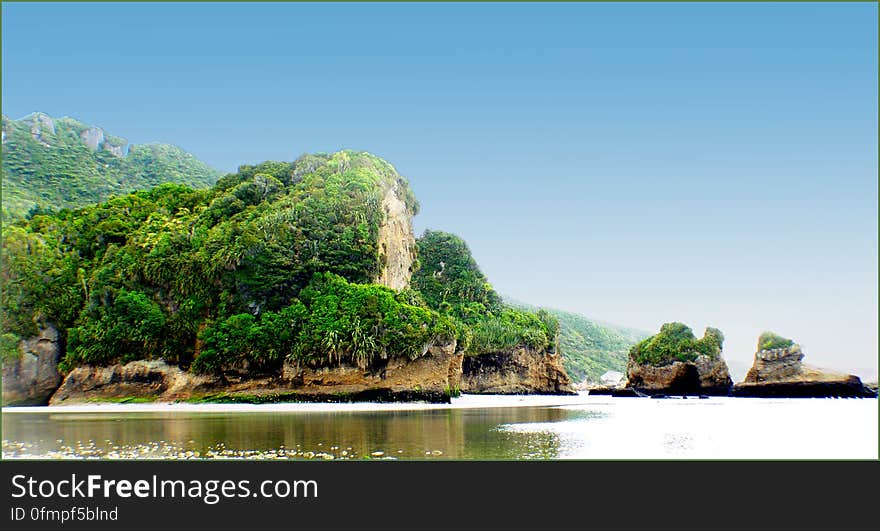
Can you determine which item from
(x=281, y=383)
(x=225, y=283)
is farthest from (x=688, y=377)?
(x=225, y=283)

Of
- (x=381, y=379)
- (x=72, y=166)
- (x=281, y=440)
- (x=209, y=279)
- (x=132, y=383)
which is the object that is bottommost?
(x=281, y=440)

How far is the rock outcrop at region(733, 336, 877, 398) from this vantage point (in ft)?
247

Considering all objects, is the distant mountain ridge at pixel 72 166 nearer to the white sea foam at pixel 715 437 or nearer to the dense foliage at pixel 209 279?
the dense foliage at pixel 209 279

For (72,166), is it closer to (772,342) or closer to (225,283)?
(225,283)

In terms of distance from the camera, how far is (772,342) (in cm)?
7894

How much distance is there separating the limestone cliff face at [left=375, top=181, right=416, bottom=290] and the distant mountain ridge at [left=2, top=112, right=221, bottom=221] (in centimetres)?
4316

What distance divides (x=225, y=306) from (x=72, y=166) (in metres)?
69.4

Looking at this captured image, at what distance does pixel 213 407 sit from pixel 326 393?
9.61 m

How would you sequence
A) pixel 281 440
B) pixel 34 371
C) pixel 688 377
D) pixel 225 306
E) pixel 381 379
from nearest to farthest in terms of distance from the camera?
pixel 281 440 → pixel 381 379 → pixel 34 371 → pixel 225 306 → pixel 688 377
